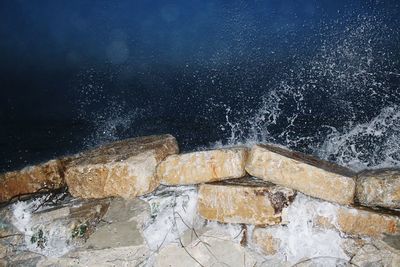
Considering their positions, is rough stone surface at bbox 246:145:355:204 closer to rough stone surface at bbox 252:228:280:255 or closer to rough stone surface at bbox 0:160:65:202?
rough stone surface at bbox 252:228:280:255

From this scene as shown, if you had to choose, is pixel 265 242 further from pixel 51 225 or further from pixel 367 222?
pixel 51 225

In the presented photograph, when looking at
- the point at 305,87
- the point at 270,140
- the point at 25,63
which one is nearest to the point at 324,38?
the point at 305,87

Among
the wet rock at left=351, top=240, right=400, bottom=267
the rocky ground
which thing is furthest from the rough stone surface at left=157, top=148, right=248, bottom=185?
the wet rock at left=351, top=240, right=400, bottom=267

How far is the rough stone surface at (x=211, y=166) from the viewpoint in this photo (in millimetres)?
1897

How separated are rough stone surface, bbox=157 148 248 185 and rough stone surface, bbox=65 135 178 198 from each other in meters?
0.20

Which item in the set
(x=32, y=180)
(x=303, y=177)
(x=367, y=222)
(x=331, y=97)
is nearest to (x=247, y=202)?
(x=303, y=177)

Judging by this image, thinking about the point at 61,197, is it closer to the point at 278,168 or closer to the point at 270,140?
the point at 278,168

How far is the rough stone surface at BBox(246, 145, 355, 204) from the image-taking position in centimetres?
170

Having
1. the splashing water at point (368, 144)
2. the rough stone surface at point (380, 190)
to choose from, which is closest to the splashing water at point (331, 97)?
the splashing water at point (368, 144)

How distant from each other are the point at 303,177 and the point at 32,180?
1994 mm

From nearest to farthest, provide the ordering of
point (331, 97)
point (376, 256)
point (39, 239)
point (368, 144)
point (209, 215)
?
1. point (376, 256)
2. point (209, 215)
3. point (39, 239)
4. point (368, 144)
5. point (331, 97)

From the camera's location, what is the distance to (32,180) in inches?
90.6

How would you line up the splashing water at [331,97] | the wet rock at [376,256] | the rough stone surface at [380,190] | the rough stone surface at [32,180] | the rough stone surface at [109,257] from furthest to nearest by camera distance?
the splashing water at [331,97] < the rough stone surface at [32,180] < the rough stone surface at [109,257] < the rough stone surface at [380,190] < the wet rock at [376,256]

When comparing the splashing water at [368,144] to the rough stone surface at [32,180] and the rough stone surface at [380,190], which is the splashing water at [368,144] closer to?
the rough stone surface at [380,190]
